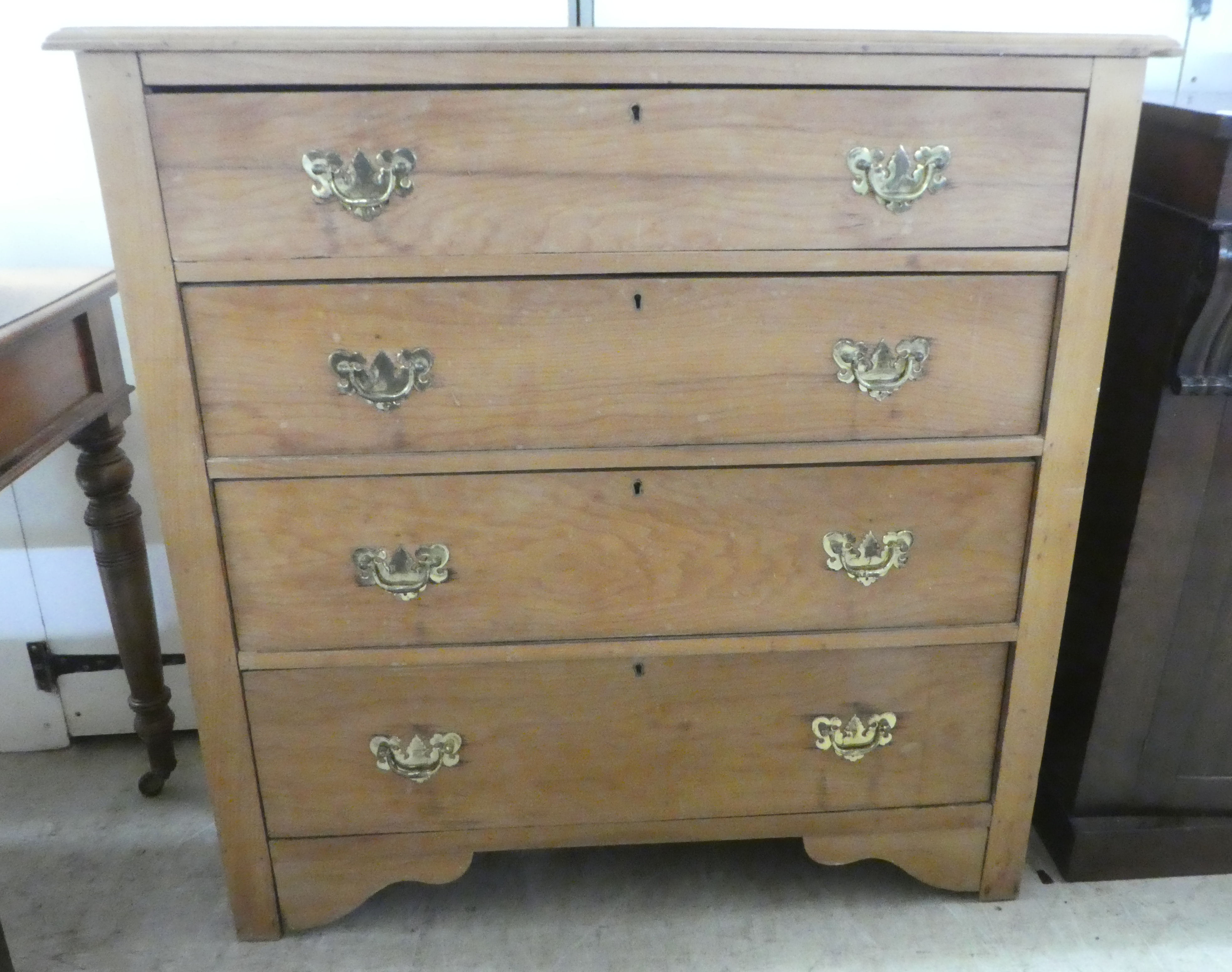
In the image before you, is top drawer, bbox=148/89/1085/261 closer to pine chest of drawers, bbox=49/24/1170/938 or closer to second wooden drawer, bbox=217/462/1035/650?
pine chest of drawers, bbox=49/24/1170/938

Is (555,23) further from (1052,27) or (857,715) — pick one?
(857,715)

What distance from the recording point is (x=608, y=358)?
979mm

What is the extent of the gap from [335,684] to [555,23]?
36.6 inches

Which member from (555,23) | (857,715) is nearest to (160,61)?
(555,23)

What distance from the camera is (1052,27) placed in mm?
1399

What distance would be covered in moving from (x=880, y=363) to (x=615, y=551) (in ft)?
1.12

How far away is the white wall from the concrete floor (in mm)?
464

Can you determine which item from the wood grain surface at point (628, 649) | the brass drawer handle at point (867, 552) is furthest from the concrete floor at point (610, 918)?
→ the brass drawer handle at point (867, 552)

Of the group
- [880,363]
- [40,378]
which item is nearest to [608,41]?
[880,363]

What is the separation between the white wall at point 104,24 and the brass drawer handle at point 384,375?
0.58 metres

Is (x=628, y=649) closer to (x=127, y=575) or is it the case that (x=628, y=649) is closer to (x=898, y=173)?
(x=898, y=173)

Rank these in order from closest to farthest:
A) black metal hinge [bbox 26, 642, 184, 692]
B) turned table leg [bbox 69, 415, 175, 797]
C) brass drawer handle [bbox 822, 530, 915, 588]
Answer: brass drawer handle [bbox 822, 530, 915, 588]
turned table leg [bbox 69, 415, 175, 797]
black metal hinge [bbox 26, 642, 184, 692]

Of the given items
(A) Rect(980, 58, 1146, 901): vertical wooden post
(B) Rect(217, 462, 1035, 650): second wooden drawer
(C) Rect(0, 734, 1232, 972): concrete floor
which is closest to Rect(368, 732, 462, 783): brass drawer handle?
(B) Rect(217, 462, 1035, 650): second wooden drawer

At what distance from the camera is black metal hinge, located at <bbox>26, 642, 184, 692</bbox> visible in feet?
5.06
